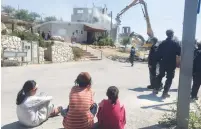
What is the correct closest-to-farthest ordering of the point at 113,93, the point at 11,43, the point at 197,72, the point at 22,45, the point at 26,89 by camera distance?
the point at 113,93 → the point at 26,89 → the point at 197,72 → the point at 22,45 → the point at 11,43

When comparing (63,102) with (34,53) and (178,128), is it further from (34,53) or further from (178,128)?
(34,53)

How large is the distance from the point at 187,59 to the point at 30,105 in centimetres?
277

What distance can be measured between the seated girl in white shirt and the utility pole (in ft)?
7.78

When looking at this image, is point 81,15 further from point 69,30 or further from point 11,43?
point 11,43

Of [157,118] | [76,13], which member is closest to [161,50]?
[157,118]

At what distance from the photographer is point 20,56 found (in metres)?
19.4

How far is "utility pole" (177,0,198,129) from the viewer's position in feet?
16.6

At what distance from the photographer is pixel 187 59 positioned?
16.8ft

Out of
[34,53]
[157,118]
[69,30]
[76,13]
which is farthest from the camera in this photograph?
[76,13]

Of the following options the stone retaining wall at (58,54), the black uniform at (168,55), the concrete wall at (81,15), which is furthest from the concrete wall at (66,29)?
the black uniform at (168,55)

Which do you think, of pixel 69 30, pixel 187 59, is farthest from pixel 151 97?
pixel 69 30

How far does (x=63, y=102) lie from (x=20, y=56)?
12513 millimetres

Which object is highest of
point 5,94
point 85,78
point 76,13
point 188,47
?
point 76,13

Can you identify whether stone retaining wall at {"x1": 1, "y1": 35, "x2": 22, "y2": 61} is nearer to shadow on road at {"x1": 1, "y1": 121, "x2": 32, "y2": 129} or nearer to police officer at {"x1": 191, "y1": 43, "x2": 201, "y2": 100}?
police officer at {"x1": 191, "y1": 43, "x2": 201, "y2": 100}
